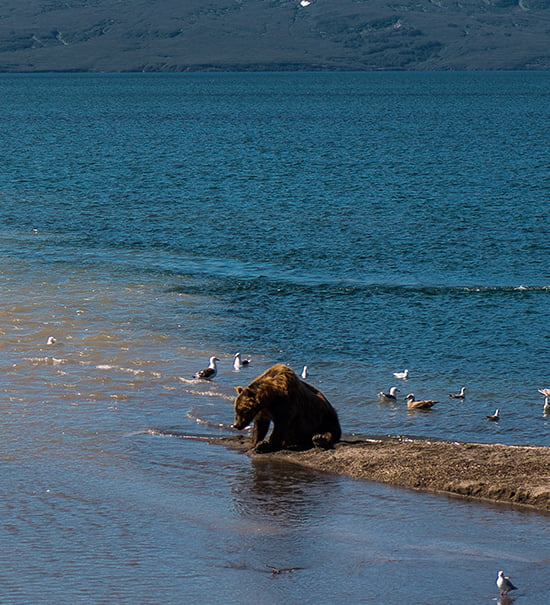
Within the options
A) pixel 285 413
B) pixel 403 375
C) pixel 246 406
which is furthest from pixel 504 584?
pixel 403 375

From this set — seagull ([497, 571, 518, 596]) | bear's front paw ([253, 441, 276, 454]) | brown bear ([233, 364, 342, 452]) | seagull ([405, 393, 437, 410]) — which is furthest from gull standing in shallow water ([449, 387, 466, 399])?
seagull ([497, 571, 518, 596])

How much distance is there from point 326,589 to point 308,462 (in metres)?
4.51

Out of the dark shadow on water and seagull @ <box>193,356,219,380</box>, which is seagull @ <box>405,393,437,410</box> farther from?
the dark shadow on water

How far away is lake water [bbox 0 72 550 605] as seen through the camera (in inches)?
497

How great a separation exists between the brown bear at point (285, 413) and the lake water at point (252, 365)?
2.69ft

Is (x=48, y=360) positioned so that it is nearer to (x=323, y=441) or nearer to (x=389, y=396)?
(x=389, y=396)

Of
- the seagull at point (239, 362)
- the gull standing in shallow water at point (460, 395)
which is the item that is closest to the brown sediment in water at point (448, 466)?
the gull standing in shallow water at point (460, 395)

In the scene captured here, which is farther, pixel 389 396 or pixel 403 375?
pixel 403 375

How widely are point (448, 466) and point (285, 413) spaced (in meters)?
2.77

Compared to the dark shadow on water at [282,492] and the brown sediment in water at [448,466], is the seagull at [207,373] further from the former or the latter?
the dark shadow on water at [282,492]

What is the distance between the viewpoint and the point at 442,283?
3262 centimetres

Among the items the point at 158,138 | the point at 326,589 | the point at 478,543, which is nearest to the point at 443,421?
the point at 478,543

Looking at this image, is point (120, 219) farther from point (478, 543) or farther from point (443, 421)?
point (478, 543)

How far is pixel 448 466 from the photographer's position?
15.6m
